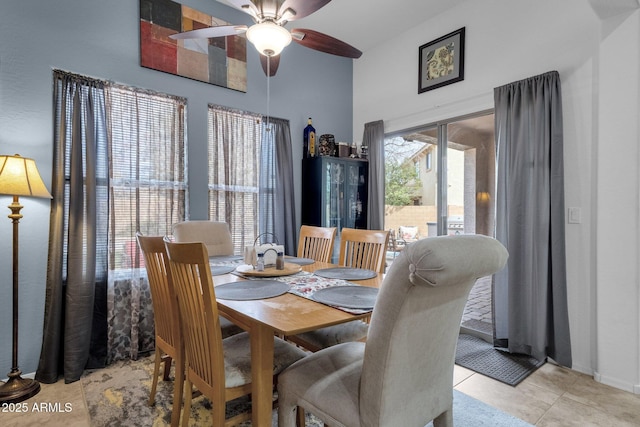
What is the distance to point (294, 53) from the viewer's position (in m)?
3.66

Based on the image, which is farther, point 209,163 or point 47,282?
point 209,163

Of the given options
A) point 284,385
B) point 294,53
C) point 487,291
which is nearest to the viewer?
point 284,385

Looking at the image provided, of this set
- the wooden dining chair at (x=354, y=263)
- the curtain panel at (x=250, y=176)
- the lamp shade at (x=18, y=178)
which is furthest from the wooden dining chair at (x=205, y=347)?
the curtain panel at (x=250, y=176)

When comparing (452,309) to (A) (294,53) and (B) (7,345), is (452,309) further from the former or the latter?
(A) (294,53)

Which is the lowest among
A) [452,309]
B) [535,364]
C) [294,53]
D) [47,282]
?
[535,364]

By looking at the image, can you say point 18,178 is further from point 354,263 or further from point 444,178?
point 444,178

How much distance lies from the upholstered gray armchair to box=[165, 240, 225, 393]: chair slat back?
28 centimetres

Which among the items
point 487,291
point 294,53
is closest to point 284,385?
point 487,291

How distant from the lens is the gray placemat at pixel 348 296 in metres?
1.34

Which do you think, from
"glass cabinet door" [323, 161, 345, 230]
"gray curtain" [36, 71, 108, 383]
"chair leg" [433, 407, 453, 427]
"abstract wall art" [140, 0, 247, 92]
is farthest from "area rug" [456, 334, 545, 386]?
"abstract wall art" [140, 0, 247, 92]

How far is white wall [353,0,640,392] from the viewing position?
210cm

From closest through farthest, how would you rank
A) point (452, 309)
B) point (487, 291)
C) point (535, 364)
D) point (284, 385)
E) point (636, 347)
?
point (452, 309)
point (284, 385)
point (636, 347)
point (535, 364)
point (487, 291)

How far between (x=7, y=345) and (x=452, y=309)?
9.26 feet

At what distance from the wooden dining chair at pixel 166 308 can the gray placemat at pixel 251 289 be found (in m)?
0.24
